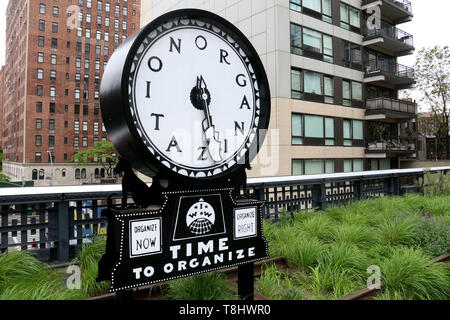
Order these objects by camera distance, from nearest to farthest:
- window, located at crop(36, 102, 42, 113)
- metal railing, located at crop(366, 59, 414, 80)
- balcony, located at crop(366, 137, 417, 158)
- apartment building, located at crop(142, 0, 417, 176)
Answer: apartment building, located at crop(142, 0, 417, 176), balcony, located at crop(366, 137, 417, 158), metal railing, located at crop(366, 59, 414, 80), window, located at crop(36, 102, 42, 113)

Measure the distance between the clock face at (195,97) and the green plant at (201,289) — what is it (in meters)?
1.12

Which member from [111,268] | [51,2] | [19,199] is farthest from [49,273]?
[51,2]

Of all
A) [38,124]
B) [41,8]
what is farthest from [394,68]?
[41,8]

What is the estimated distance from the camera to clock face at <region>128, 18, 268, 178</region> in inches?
85.4

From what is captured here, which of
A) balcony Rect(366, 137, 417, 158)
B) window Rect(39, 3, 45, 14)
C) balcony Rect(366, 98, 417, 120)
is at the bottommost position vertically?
balcony Rect(366, 137, 417, 158)

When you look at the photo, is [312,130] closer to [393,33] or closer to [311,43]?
[311,43]

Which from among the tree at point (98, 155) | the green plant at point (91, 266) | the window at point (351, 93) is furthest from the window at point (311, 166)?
the tree at point (98, 155)

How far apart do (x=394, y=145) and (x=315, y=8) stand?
1198 cm

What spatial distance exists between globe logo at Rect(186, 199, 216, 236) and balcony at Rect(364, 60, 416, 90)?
23944mm

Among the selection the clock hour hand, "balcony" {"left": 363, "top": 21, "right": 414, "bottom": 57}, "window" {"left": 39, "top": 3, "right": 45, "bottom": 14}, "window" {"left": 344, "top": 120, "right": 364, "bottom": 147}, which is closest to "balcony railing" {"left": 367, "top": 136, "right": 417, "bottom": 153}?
"window" {"left": 344, "top": 120, "right": 364, "bottom": 147}

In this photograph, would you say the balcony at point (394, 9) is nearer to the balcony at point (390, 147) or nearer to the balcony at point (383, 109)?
the balcony at point (383, 109)

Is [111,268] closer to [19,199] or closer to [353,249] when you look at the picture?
[19,199]

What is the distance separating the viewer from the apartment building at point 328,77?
18266 millimetres

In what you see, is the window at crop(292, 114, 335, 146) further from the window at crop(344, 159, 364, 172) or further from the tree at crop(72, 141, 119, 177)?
the tree at crop(72, 141, 119, 177)
